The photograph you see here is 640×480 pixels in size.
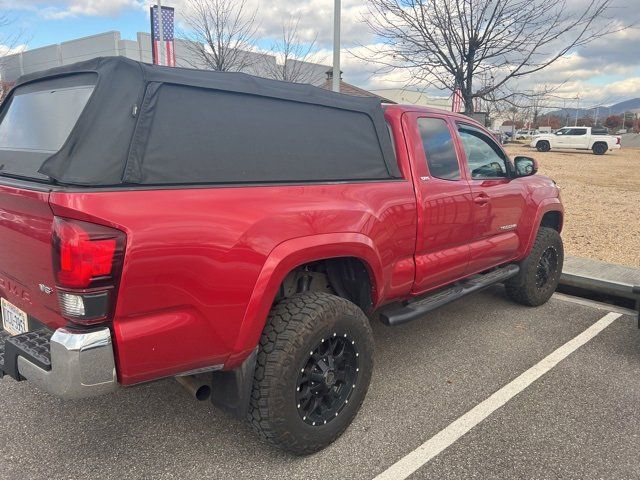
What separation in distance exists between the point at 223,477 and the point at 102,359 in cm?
98

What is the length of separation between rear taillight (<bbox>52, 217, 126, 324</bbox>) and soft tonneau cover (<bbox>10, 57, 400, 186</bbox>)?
0.20m

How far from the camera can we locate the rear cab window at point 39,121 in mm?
2379

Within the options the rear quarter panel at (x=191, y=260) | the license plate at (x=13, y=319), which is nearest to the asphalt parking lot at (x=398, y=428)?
the license plate at (x=13, y=319)

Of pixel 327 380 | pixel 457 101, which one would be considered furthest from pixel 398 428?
pixel 457 101

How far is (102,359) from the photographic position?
1.99m

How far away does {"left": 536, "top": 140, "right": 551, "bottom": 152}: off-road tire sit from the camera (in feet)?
113

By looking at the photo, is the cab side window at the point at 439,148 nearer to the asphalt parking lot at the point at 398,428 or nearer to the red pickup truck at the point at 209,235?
the red pickup truck at the point at 209,235

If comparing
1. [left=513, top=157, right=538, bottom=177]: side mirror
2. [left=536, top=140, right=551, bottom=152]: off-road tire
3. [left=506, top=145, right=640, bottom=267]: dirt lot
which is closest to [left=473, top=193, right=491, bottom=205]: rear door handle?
[left=513, top=157, right=538, bottom=177]: side mirror

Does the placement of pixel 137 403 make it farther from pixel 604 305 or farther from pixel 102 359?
pixel 604 305

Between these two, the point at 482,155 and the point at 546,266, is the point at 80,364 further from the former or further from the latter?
the point at 546,266

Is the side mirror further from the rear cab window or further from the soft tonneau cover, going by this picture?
the rear cab window

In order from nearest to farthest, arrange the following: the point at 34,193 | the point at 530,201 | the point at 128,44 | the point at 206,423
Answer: the point at 34,193
the point at 206,423
the point at 530,201
the point at 128,44

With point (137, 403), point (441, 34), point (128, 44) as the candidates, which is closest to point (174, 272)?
point (137, 403)

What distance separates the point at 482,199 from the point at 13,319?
10.8ft
